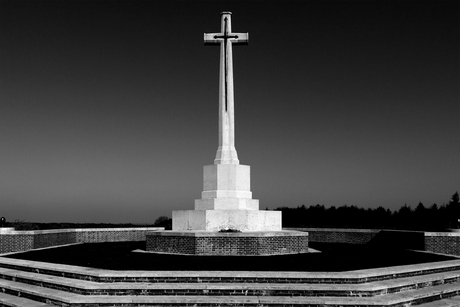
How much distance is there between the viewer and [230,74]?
728 inches

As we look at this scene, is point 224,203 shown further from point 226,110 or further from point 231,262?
point 231,262

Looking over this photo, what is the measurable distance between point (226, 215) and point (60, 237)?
8.51 meters

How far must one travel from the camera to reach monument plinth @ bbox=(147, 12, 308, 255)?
15188 millimetres

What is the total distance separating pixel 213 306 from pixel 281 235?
630 cm

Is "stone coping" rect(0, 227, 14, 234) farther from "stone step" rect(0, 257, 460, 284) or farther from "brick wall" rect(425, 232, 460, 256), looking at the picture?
"brick wall" rect(425, 232, 460, 256)

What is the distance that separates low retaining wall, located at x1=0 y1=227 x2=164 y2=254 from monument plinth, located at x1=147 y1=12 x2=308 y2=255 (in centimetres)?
520

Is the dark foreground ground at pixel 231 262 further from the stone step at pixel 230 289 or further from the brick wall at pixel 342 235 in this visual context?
the brick wall at pixel 342 235

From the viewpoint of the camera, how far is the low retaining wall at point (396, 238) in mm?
17125

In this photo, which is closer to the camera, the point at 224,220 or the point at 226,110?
the point at 224,220

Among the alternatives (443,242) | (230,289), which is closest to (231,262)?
(230,289)

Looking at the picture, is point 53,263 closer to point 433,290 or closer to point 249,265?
point 249,265

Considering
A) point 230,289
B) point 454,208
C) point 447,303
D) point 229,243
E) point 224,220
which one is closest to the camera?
point 230,289

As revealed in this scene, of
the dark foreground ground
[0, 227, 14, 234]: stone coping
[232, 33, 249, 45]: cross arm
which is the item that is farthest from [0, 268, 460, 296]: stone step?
[232, 33, 249, 45]: cross arm

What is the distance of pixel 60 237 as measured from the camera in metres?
21.3
